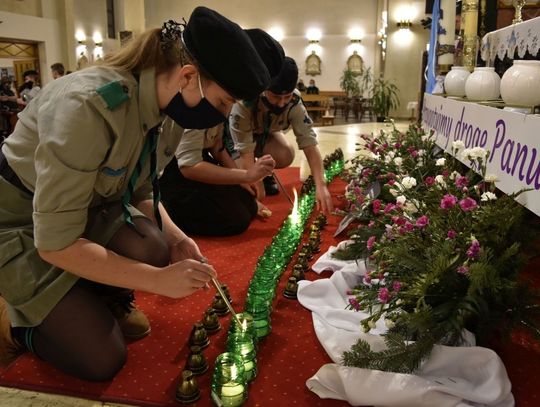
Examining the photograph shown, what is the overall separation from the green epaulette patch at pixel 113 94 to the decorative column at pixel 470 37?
256 cm

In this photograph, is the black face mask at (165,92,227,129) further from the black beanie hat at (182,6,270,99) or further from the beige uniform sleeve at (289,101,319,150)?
the beige uniform sleeve at (289,101,319,150)

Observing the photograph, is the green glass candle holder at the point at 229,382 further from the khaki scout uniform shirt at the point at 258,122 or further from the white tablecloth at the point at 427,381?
the khaki scout uniform shirt at the point at 258,122

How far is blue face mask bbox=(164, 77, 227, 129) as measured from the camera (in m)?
1.35

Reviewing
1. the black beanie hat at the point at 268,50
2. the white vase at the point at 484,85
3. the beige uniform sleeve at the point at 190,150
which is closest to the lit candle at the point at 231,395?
the black beanie hat at the point at 268,50

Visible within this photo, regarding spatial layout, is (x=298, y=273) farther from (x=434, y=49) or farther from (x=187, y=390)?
(x=434, y=49)

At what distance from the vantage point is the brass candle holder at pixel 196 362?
1457 millimetres

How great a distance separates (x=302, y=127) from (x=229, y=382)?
217 cm

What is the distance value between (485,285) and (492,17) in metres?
3.09

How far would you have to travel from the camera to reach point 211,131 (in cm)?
271

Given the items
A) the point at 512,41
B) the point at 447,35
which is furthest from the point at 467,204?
the point at 447,35

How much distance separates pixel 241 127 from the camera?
10.3 ft

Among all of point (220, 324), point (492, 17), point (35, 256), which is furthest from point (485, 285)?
point (492, 17)

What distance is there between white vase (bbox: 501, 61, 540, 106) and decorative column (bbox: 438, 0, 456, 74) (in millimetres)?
1795

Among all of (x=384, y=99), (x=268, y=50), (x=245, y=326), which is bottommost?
(x=245, y=326)
